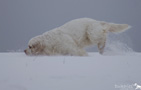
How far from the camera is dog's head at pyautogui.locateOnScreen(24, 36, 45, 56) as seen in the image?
3358mm

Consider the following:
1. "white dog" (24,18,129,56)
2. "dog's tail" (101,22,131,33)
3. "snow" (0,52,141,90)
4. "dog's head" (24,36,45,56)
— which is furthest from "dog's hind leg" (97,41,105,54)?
"snow" (0,52,141,90)

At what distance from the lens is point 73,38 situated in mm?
4035

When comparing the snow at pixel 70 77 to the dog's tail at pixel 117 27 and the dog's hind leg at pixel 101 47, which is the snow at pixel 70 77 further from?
the dog's tail at pixel 117 27

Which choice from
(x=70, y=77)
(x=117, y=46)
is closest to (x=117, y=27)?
(x=117, y=46)

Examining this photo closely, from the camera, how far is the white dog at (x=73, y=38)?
3.53 metres

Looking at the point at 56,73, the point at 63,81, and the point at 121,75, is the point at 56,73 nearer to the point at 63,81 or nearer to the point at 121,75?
the point at 63,81

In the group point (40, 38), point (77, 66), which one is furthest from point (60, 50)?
point (77, 66)

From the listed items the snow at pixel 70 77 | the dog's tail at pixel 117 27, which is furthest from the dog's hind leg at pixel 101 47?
the snow at pixel 70 77

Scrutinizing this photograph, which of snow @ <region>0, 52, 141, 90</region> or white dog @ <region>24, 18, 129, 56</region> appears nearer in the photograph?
snow @ <region>0, 52, 141, 90</region>

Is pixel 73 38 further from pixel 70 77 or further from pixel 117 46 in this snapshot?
pixel 70 77

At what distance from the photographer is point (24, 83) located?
3.86ft

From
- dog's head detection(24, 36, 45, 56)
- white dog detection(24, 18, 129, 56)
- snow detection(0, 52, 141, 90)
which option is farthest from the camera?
white dog detection(24, 18, 129, 56)

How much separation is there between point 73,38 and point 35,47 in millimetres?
988

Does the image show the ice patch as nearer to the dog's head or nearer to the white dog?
the white dog
